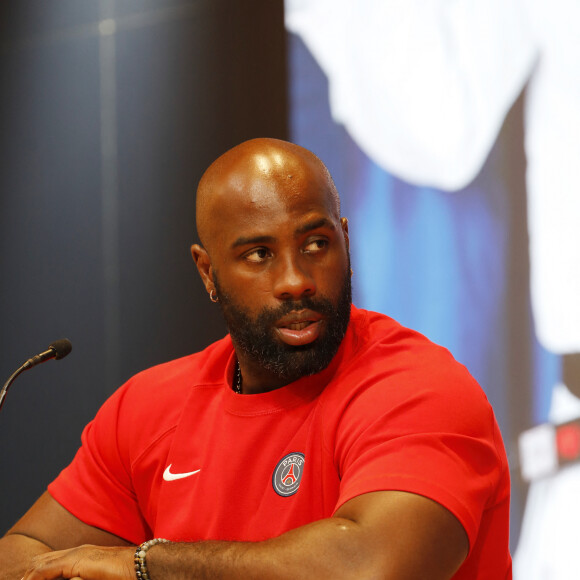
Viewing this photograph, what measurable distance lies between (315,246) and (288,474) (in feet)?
1.49

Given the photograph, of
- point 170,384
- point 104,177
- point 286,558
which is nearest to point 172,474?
point 170,384

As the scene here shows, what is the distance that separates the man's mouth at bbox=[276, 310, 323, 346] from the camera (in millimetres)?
1626

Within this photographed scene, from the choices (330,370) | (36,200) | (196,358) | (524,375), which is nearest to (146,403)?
(196,358)

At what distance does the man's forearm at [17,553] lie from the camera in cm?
174

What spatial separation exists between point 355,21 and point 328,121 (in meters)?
0.36

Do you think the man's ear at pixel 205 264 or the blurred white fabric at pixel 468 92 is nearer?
the man's ear at pixel 205 264

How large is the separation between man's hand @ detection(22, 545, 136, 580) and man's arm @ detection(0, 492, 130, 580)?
19 centimetres

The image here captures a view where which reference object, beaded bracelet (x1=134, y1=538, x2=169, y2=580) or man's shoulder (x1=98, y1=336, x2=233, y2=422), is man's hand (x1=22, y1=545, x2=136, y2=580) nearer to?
beaded bracelet (x1=134, y1=538, x2=169, y2=580)

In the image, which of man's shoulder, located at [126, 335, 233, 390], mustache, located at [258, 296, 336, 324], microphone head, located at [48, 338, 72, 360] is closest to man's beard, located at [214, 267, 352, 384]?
mustache, located at [258, 296, 336, 324]

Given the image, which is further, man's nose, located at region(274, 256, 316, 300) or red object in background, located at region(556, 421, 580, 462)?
red object in background, located at region(556, 421, 580, 462)

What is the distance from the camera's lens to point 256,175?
5.60 ft

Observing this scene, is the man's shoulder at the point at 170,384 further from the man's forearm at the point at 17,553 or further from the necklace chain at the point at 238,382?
the man's forearm at the point at 17,553

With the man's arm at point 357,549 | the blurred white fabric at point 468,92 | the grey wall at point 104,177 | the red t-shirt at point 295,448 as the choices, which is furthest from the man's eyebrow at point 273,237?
the grey wall at point 104,177

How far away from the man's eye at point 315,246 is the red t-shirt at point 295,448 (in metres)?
0.19
